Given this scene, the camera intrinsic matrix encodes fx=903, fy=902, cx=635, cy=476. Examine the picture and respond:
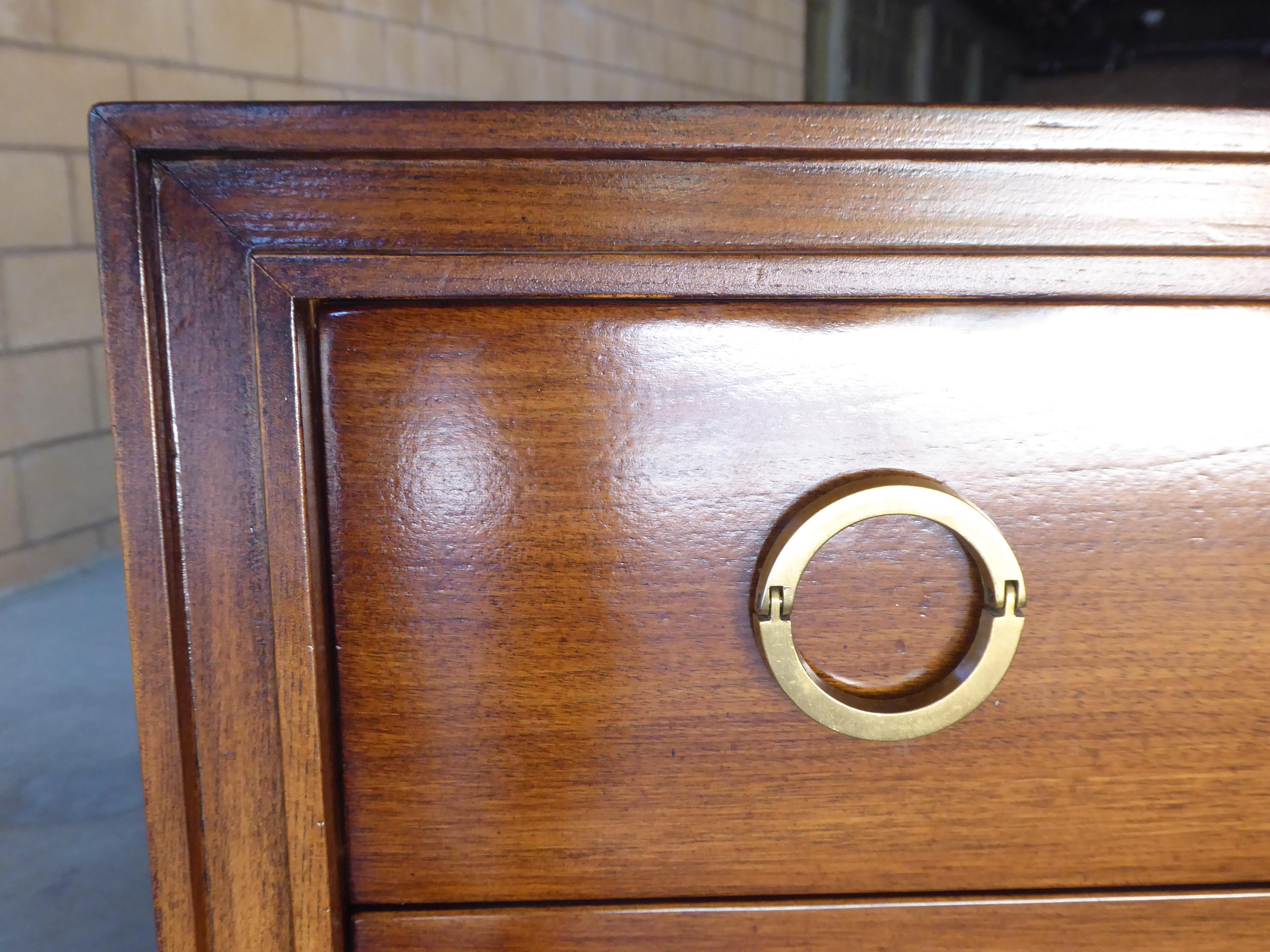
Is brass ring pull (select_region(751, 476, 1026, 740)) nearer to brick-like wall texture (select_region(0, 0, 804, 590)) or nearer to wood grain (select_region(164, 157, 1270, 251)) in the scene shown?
wood grain (select_region(164, 157, 1270, 251))

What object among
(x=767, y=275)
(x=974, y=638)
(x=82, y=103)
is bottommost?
(x=974, y=638)

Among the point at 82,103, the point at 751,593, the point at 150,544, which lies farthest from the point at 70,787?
the point at 82,103

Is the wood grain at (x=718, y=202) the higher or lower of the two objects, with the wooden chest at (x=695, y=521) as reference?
higher

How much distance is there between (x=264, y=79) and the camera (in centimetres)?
135

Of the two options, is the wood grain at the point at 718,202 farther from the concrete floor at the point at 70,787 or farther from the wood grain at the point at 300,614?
the concrete floor at the point at 70,787

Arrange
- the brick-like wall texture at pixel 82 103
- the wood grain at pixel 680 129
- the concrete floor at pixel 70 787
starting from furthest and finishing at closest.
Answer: the brick-like wall texture at pixel 82 103
the concrete floor at pixel 70 787
the wood grain at pixel 680 129

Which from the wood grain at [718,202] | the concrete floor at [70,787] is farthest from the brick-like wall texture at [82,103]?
the wood grain at [718,202]

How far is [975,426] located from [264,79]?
1.36 m

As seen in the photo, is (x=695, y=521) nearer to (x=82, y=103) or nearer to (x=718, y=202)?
(x=718, y=202)

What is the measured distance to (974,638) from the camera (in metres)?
0.33

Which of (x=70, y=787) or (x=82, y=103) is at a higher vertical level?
(x=82, y=103)

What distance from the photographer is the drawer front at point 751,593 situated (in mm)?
308

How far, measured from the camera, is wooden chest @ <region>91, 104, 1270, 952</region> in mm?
283

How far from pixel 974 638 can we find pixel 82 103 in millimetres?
1239
